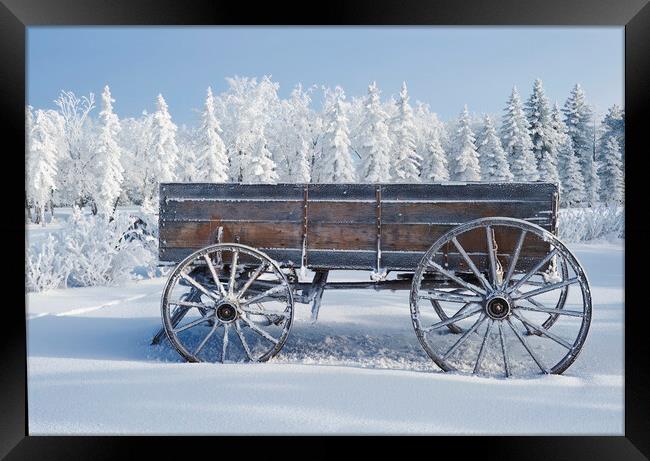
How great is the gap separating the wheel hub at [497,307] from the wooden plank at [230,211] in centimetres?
188

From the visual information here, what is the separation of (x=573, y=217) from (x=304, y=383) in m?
15.9

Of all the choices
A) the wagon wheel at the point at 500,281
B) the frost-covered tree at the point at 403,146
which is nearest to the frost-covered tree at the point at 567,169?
the frost-covered tree at the point at 403,146

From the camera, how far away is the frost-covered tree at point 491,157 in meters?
27.7

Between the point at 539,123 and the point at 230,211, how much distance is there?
2906 centimetres

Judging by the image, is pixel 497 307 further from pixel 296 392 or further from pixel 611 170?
pixel 611 170

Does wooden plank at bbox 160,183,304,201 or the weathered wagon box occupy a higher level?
wooden plank at bbox 160,183,304,201

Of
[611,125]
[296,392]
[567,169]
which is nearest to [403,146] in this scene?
[567,169]

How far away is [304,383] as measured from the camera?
11.9 ft

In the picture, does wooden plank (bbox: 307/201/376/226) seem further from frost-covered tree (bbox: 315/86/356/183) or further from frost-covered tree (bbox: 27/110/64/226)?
frost-covered tree (bbox: 27/110/64/226)

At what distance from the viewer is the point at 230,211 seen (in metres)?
4.58

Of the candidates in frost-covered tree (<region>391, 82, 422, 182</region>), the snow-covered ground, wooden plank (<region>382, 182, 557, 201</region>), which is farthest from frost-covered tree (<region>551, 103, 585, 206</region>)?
wooden plank (<region>382, 182, 557, 201</region>)

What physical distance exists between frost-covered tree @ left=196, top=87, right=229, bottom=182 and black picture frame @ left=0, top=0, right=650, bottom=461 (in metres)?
23.7

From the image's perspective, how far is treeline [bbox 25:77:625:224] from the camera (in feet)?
83.7

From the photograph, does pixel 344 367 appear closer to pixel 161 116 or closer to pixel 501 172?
pixel 501 172
